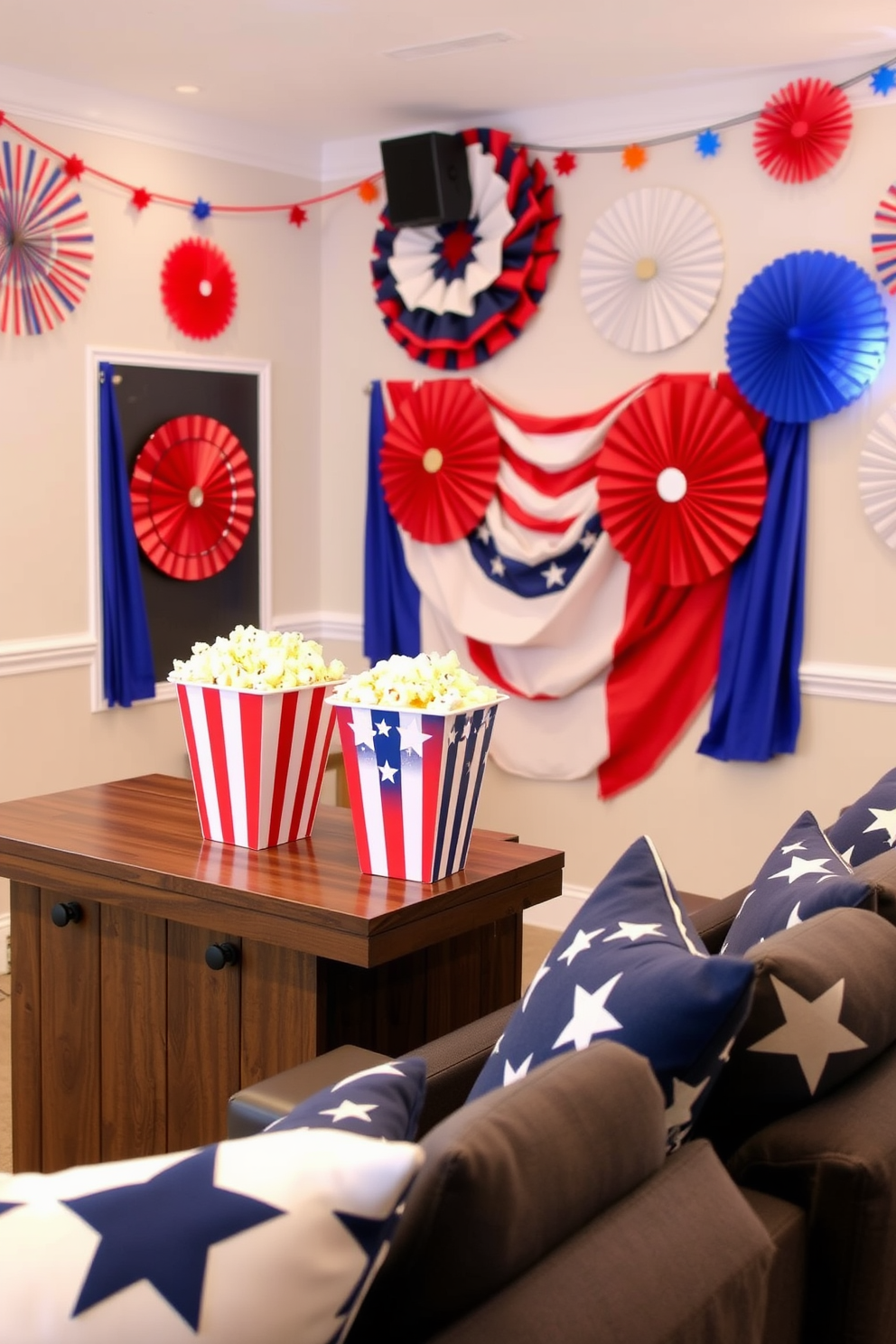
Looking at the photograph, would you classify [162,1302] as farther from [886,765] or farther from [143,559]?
[143,559]

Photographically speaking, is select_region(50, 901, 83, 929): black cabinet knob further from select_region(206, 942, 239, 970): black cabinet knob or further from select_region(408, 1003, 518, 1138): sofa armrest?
select_region(408, 1003, 518, 1138): sofa armrest

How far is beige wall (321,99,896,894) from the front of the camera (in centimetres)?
384

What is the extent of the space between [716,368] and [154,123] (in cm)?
→ 184

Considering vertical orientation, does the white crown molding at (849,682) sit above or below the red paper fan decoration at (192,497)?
below

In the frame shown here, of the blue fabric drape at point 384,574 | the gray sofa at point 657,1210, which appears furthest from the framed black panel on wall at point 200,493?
the gray sofa at point 657,1210

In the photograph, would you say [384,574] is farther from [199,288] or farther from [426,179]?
[426,179]

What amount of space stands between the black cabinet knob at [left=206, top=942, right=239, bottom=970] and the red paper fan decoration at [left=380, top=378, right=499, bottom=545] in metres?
2.46

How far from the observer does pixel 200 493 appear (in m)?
4.46

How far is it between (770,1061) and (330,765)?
3.24m

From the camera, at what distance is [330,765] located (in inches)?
184

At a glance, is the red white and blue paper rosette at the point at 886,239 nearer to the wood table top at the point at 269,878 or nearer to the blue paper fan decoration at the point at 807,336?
the blue paper fan decoration at the point at 807,336

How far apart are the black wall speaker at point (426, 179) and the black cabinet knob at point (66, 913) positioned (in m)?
2.65

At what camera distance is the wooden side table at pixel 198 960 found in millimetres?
2152

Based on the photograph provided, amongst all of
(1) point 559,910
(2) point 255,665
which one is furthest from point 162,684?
(2) point 255,665
